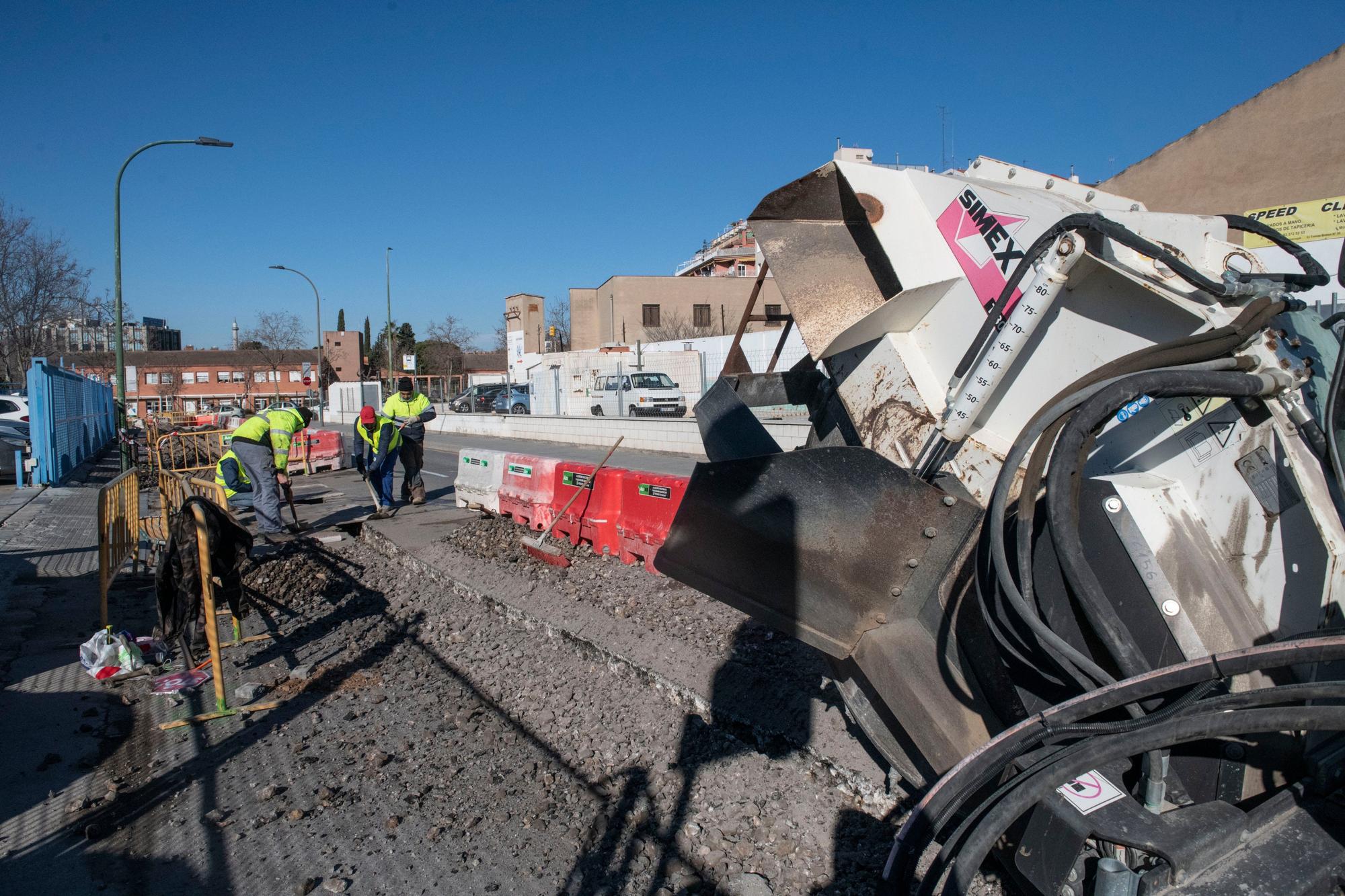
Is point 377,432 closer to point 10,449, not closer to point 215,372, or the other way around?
point 10,449

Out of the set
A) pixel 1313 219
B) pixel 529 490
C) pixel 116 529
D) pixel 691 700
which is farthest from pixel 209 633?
pixel 1313 219

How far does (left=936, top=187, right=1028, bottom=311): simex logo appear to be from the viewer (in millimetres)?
2963

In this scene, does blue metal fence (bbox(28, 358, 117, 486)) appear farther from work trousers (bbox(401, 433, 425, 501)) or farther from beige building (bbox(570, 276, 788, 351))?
beige building (bbox(570, 276, 788, 351))

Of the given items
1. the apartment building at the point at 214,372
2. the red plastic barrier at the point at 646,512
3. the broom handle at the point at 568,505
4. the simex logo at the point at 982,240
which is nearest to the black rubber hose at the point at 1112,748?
the simex logo at the point at 982,240

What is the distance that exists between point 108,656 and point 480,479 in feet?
15.5

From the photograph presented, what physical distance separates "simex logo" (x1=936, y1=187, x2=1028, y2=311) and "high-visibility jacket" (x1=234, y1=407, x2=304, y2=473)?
8133 millimetres

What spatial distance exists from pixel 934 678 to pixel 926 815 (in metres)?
0.68

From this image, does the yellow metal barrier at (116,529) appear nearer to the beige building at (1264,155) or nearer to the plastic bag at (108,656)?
the plastic bag at (108,656)

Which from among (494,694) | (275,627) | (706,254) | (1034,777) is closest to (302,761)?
(494,694)

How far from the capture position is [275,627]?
21.2 feet

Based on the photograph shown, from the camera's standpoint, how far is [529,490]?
8805mm

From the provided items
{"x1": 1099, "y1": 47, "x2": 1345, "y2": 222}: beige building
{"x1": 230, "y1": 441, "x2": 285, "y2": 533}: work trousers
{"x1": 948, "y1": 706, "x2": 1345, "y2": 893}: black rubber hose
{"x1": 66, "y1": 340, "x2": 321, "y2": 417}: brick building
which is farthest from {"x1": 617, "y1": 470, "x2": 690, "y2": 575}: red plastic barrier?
{"x1": 66, "y1": 340, "x2": 321, "y2": 417}: brick building

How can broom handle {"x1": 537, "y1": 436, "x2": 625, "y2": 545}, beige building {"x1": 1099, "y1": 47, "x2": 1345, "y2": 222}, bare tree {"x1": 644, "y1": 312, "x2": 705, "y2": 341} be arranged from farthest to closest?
bare tree {"x1": 644, "y1": 312, "x2": 705, "y2": 341} < beige building {"x1": 1099, "y1": 47, "x2": 1345, "y2": 222} < broom handle {"x1": 537, "y1": 436, "x2": 625, "y2": 545}

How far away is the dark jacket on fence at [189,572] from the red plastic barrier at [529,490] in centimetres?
317
